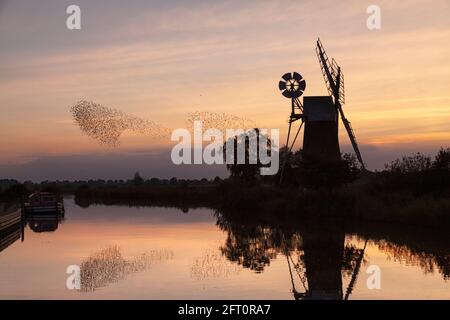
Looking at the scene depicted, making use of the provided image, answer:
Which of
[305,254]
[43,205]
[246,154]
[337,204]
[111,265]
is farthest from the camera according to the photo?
[246,154]

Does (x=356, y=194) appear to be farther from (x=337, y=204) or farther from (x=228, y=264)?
(x=228, y=264)

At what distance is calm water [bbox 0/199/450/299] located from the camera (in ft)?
56.4

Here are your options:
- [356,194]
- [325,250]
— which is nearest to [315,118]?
[356,194]

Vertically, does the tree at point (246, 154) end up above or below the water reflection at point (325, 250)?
above

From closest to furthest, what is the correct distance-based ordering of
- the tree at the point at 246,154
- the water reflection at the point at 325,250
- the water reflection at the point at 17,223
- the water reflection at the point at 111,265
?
1. the water reflection at the point at 111,265
2. the water reflection at the point at 325,250
3. the water reflection at the point at 17,223
4. the tree at the point at 246,154

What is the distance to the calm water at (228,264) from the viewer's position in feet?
56.4

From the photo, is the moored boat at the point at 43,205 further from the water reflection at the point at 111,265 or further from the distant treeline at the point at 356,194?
the water reflection at the point at 111,265

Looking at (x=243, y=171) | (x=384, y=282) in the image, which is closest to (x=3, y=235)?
(x=384, y=282)

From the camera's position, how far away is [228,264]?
75.2 feet

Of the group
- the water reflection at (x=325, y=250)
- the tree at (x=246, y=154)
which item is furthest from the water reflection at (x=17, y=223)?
the tree at (x=246, y=154)

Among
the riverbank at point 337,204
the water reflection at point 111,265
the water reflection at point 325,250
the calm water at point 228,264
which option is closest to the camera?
the calm water at point 228,264

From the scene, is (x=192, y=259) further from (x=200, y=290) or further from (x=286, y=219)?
(x=286, y=219)

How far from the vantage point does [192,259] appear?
79.6 ft
